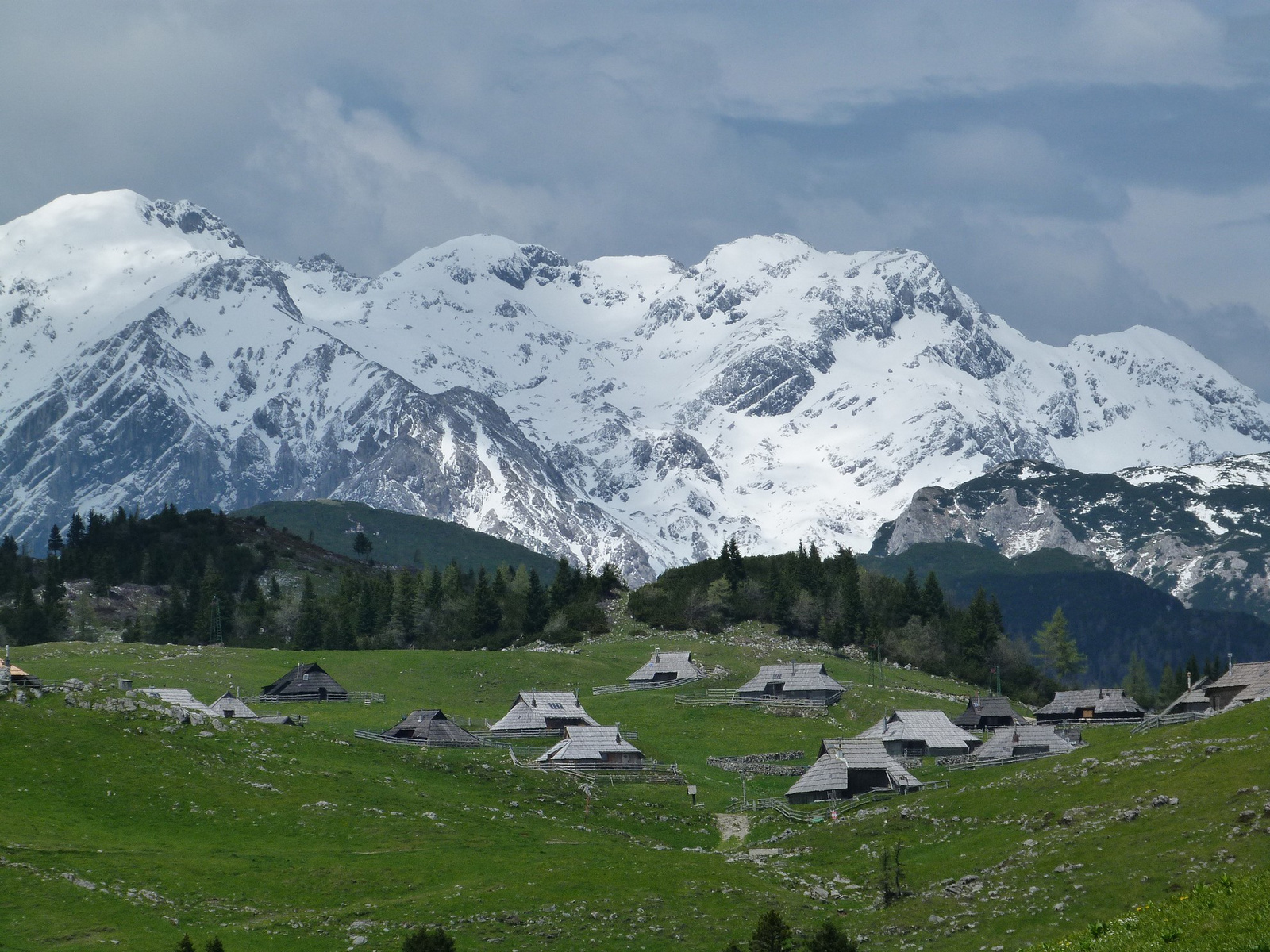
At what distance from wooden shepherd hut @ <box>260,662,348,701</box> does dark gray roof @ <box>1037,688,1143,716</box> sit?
6077cm

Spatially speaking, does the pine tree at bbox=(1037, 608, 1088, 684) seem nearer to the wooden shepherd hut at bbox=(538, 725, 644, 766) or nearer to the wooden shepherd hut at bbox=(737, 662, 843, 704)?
the wooden shepherd hut at bbox=(737, 662, 843, 704)

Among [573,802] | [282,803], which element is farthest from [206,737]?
[573,802]

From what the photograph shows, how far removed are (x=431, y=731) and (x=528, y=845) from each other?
115ft

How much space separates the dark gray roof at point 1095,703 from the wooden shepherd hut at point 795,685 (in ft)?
60.0

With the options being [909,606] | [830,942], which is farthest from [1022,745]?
[909,606]

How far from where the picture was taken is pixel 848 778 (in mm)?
101688

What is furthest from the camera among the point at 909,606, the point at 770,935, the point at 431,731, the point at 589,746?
the point at 909,606

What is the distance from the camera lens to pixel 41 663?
13850cm

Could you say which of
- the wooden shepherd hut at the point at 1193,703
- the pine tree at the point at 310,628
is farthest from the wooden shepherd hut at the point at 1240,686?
the pine tree at the point at 310,628

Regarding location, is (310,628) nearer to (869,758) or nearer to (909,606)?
(909,606)

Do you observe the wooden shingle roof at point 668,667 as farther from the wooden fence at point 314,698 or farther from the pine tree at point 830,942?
the pine tree at point 830,942

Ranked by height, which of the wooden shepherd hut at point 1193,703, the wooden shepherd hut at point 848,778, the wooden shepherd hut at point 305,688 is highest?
the wooden shepherd hut at point 305,688

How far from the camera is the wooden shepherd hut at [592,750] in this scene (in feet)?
367

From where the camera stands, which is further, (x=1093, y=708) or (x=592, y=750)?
(x=1093, y=708)
